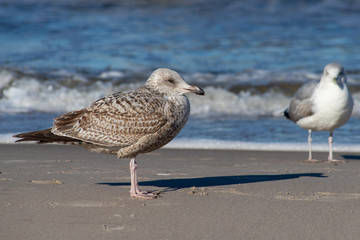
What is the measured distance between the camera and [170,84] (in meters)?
5.22

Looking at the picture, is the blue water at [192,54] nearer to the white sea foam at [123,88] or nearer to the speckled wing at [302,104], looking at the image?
the white sea foam at [123,88]

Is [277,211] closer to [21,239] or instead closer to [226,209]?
[226,209]

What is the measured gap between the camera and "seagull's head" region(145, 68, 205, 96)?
204 inches

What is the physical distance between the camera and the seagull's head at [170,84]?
5.18m

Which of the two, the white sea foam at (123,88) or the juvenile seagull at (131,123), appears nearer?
the juvenile seagull at (131,123)

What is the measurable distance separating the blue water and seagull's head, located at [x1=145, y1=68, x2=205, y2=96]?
376 cm

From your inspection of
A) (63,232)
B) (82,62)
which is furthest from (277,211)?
(82,62)

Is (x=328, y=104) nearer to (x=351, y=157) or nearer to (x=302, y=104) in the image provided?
(x=302, y=104)

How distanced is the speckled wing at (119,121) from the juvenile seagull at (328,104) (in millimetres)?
3403

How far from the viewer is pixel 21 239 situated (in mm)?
3676

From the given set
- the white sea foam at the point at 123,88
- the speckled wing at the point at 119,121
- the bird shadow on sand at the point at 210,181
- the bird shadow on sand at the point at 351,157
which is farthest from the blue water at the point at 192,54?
the speckled wing at the point at 119,121

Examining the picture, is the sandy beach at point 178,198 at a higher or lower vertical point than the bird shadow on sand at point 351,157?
lower

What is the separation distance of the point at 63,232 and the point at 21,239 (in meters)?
0.29

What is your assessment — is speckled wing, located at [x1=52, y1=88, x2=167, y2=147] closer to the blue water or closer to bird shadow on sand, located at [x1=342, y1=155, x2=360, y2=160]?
bird shadow on sand, located at [x1=342, y1=155, x2=360, y2=160]
